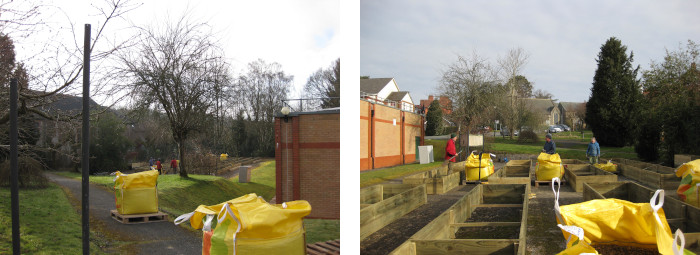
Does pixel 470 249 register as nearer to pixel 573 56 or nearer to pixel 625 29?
pixel 573 56

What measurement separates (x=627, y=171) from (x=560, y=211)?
93 centimetres

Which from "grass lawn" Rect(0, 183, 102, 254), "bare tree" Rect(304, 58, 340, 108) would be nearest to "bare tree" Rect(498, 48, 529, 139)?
"bare tree" Rect(304, 58, 340, 108)

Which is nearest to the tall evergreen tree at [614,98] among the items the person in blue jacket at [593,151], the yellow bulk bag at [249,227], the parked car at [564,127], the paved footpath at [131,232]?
the person in blue jacket at [593,151]

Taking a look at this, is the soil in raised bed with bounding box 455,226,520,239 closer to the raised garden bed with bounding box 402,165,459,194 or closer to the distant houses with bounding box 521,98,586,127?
the distant houses with bounding box 521,98,586,127

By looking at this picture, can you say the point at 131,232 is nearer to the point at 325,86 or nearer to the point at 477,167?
the point at 325,86

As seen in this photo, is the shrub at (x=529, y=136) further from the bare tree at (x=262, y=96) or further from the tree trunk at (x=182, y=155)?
the tree trunk at (x=182, y=155)

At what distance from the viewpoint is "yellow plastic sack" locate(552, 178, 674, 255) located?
6.26 feet

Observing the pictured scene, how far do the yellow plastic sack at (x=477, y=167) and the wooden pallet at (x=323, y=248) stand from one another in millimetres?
1536

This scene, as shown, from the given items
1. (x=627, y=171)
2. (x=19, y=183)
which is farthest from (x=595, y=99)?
(x=19, y=183)

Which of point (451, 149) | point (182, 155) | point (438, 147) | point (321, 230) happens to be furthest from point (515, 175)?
point (182, 155)

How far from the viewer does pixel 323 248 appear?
12.1ft

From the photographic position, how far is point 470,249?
2.26m

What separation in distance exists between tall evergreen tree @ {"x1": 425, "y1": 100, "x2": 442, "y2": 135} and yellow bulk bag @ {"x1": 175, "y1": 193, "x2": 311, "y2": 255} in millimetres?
1385

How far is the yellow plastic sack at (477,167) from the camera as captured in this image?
160 inches
